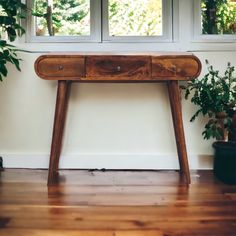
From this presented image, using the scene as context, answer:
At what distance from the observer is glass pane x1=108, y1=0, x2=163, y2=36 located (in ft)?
9.41

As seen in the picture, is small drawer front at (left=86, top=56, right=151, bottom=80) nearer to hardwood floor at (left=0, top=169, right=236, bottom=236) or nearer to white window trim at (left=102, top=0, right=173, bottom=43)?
white window trim at (left=102, top=0, right=173, bottom=43)

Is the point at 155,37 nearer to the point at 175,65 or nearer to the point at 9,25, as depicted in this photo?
the point at 175,65

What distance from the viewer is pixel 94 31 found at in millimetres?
2852

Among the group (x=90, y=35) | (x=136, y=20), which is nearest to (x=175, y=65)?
(x=136, y=20)

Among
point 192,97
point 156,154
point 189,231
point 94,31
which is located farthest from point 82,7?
point 189,231

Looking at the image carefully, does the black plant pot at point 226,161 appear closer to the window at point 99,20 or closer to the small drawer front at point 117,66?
the small drawer front at point 117,66

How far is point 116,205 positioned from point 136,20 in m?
1.52

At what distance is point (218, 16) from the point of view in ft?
9.33

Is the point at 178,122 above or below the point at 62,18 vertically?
below

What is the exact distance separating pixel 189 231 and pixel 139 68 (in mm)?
1078

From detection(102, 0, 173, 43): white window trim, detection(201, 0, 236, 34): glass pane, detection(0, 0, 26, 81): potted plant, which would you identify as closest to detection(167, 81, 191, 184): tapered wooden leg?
detection(102, 0, 173, 43): white window trim

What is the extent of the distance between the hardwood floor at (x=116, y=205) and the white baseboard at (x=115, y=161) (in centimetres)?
11

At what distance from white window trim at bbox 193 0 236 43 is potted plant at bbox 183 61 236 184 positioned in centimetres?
31

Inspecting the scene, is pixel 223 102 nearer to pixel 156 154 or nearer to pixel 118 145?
pixel 156 154
